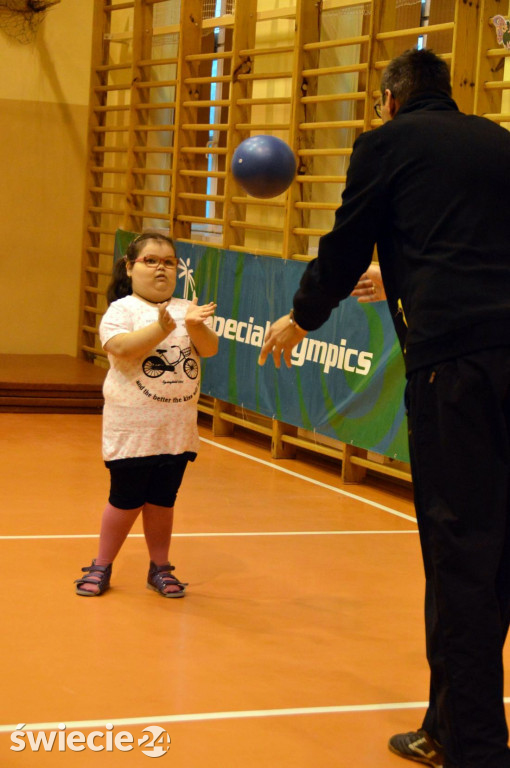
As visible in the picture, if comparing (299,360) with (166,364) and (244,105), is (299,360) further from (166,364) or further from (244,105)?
(166,364)

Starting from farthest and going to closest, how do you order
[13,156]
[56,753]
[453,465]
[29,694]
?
1. [13,156]
2. [29,694]
3. [56,753]
4. [453,465]

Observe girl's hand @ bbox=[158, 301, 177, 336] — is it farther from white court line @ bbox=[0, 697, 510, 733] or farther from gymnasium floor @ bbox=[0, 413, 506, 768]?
white court line @ bbox=[0, 697, 510, 733]

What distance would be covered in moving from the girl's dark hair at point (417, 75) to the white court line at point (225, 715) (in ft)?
5.10

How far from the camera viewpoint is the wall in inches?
363

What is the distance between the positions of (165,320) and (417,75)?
131 cm

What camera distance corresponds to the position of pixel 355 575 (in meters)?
4.13

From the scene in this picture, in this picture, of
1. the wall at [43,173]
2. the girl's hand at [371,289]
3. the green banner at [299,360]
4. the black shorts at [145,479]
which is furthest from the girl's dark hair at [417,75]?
the wall at [43,173]

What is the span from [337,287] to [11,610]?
176 centimetres

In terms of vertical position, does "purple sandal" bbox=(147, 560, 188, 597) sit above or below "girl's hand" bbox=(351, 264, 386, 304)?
below

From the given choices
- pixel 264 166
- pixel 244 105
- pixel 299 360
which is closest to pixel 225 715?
pixel 264 166

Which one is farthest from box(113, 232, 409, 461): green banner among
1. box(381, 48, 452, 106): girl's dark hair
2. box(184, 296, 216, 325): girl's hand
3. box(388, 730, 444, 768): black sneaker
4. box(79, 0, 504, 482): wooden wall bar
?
box(381, 48, 452, 106): girl's dark hair

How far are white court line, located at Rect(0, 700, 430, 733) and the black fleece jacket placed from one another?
104 cm

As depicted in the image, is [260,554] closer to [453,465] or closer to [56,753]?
[56,753]

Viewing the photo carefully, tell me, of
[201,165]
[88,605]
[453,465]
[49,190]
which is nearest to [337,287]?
[453,465]
